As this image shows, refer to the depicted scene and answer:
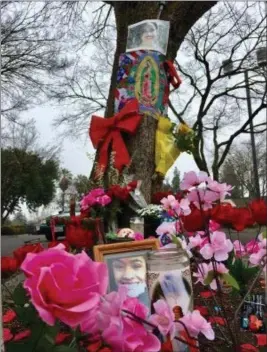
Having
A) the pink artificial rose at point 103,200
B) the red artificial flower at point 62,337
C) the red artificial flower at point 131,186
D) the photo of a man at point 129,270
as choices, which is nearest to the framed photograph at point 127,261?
the photo of a man at point 129,270

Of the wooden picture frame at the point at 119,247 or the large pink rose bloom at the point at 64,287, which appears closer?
the large pink rose bloom at the point at 64,287

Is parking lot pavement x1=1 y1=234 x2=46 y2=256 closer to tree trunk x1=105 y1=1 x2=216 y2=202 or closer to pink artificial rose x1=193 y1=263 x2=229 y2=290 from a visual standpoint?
pink artificial rose x1=193 y1=263 x2=229 y2=290

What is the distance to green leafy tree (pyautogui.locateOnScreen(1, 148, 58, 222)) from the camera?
63cm

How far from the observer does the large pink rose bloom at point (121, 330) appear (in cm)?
43

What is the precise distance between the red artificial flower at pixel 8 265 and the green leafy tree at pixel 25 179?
0.28 ft

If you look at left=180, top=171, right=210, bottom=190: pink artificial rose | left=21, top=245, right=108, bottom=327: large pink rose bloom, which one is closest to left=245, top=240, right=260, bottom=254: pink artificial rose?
left=180, top=171, right=210, bottom=190: pink artificial rose

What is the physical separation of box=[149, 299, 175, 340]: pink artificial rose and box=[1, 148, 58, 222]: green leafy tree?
220mm

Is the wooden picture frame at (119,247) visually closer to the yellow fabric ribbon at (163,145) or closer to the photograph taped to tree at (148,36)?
the yellow fabric ribbon at (163,145)

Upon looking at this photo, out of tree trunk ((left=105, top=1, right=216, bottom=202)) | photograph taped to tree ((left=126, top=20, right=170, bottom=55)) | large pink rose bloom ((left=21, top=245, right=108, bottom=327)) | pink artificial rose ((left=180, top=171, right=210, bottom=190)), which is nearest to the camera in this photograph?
large pink rose bloom ((left=21, top=245, right=108, bottom=327))

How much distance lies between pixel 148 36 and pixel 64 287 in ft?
6.59

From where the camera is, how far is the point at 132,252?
96 centimetres

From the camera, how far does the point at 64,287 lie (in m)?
0.39

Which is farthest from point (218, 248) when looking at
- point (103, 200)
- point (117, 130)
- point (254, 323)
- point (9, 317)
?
point (117, 130)

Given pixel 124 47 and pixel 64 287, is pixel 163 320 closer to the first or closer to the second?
pixel 64 287
